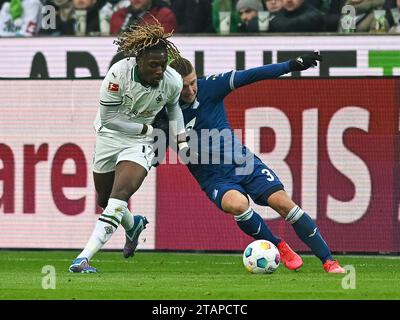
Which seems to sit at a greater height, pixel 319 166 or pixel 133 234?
pixel 319 166

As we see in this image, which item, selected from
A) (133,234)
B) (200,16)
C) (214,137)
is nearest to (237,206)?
(214,137)

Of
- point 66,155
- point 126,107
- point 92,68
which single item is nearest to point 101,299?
point 126,107

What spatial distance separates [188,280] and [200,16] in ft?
22.3

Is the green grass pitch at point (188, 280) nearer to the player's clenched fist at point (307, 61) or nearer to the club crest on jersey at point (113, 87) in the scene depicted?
the club crest on jersey at point (113, 87)

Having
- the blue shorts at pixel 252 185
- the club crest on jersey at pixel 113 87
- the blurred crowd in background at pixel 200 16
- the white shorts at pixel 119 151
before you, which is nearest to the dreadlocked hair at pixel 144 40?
the club crest on jersey at pixel 113 87

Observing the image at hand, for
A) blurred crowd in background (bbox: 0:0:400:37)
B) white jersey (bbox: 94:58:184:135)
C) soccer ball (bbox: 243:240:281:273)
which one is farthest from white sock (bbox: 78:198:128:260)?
blurred crowd in background (bbox: 0:0:400:37)

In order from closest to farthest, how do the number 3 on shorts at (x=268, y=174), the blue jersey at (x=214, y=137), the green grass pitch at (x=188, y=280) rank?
the green grass pitch at (x=188, y=280), the number 3 on shorts at (x=268, y=174), the blue jersey at (x=214, y=137)

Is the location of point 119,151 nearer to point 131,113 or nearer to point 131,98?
point 131,113

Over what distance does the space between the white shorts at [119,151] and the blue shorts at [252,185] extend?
681 millimetres

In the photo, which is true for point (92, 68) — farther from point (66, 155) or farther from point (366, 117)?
point (366, 117)

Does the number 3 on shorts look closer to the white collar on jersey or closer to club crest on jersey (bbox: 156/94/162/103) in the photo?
the white collar on jersey

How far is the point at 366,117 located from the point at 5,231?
4567mm

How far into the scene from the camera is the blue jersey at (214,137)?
40.4 feet

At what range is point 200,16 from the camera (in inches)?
683
